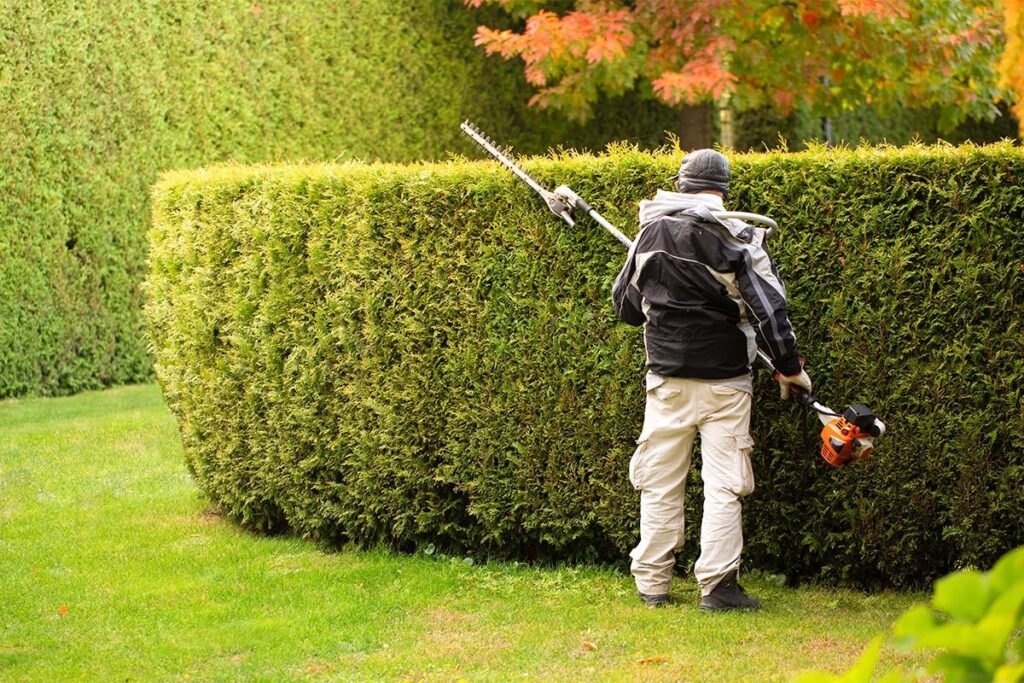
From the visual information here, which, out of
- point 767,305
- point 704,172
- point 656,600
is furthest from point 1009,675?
point 656,600

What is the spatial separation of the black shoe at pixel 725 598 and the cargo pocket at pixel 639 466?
0.57m

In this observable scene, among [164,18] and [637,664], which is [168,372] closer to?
[637,664]

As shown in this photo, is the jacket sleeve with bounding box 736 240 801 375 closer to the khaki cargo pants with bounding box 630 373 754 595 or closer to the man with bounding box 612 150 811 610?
the man with bounding box 612 150 811 610

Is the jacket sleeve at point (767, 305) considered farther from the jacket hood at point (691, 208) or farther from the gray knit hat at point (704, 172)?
the gray knit hat at point (704, 172)

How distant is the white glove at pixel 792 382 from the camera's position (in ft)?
19.0

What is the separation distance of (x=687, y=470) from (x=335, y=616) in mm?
1760

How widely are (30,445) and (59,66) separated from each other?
3938 mm

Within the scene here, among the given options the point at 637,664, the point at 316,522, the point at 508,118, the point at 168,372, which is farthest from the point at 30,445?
the point at 508,118

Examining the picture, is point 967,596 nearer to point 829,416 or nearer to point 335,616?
point 829,416

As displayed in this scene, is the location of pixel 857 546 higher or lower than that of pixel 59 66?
lower

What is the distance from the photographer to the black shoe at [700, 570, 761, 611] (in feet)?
19.5

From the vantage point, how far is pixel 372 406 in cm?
719

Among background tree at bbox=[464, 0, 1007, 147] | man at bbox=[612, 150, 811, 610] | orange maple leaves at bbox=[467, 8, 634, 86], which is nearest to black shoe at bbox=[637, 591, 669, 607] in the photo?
man at bbox=[612, 150, 811, 610]

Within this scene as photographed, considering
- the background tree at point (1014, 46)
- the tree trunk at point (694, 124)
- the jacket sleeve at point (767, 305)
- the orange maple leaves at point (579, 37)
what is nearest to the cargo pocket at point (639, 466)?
the jacket sleeve at point (767, 305)
